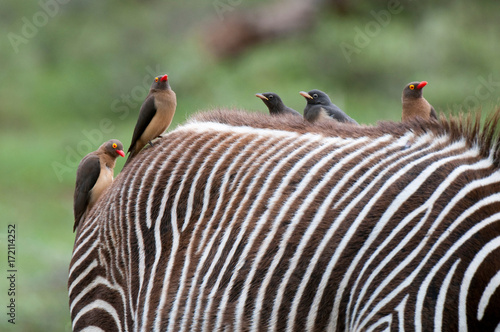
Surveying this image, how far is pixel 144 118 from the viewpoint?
416 cm

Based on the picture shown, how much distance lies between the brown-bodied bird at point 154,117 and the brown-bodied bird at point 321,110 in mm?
817

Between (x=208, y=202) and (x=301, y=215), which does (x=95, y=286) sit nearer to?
(x=208, y=202)

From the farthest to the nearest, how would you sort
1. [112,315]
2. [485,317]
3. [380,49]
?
1. [380,49]
2. [112,315]
3. [485,317]

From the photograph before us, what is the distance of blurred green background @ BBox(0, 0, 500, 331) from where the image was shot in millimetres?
13672

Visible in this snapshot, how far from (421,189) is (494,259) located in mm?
395

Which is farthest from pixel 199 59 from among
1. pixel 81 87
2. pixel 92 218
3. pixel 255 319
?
pixel 255 319

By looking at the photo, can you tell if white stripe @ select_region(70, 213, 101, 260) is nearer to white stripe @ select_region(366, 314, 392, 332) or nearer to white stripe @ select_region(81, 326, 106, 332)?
white stripe @ select_region(81, 326, 106, 332)

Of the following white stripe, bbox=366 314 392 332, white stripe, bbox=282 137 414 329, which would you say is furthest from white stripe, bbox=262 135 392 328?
white stripe, bbox=366 314 392 332

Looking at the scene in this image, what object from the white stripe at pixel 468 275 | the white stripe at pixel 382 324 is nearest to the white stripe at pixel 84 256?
the white stripe at pixel 382 324

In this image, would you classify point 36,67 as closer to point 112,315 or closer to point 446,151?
point 112,315

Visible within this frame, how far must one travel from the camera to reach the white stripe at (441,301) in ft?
8.13

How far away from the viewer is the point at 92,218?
3988 mm

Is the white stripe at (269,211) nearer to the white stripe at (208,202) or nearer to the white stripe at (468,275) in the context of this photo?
the white stripe at (208,202)

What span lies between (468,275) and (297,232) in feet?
2.37
